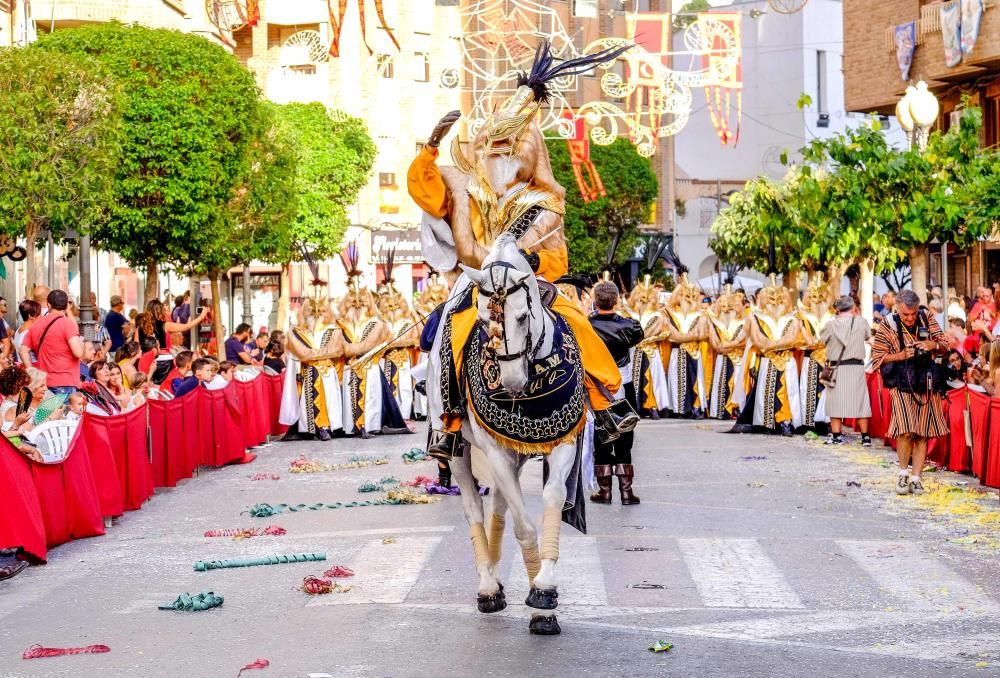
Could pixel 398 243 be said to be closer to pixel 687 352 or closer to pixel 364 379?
pixel 687 352

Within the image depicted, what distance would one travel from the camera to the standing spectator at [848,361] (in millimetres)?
20719

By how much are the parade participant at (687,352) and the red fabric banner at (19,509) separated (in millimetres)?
15694

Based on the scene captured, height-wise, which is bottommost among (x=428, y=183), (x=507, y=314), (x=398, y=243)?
(x=507, y=314)

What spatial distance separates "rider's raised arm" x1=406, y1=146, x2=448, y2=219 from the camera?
1060cm

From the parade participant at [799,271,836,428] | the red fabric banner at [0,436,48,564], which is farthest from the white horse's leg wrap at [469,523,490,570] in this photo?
the parade participant at [799,271,836,428]

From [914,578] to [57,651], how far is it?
5.25 m

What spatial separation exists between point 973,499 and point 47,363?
27.6 ft

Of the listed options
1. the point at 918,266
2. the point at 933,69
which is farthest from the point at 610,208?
the point at 918,266

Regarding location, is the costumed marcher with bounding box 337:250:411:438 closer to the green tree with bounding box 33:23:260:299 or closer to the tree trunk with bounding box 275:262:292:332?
the green tree with bounding box 33:23:260:299

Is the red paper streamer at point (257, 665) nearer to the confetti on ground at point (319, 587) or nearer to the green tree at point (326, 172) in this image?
the confetti on ground at point (319, 587)

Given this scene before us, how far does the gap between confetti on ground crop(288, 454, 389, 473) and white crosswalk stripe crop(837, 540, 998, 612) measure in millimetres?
7677

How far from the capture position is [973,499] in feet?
48.6

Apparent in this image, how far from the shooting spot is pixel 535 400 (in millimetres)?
9125

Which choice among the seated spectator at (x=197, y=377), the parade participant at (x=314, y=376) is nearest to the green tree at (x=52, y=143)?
the parade participant at (x=314, y=376)
